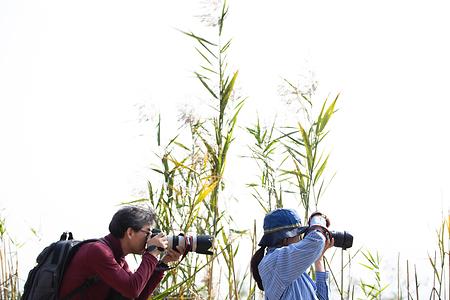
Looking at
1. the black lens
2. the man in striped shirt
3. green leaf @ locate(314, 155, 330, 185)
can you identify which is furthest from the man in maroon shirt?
green leaf @ locate(314, 155, 330, 185)

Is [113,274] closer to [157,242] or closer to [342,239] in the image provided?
[157,242]

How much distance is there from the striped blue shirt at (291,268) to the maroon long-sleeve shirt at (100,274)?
435 mm

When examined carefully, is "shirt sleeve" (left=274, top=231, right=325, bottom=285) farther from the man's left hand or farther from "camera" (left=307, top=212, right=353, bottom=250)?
the man's left hand

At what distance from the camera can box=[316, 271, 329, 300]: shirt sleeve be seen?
2535 mm

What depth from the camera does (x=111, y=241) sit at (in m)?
2.54

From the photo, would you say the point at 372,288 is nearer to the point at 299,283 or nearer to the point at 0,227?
the point at 299,283

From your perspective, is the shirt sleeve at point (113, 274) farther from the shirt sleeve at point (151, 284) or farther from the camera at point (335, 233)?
the camera at point (335, 233)

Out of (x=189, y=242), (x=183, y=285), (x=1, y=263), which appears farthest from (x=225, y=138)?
(x=1, y=263)

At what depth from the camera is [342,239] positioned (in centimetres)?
260

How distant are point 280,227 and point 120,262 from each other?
22.8 inches

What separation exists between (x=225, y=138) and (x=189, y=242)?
3.29 ft

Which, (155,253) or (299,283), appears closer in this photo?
(299,283)

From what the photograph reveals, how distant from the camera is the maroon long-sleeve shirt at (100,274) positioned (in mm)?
2424

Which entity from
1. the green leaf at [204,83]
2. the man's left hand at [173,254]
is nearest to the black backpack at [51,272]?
the man's left hand at [173,254]
